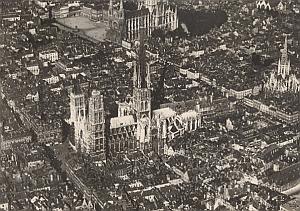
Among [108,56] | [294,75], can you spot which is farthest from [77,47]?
[294,75]

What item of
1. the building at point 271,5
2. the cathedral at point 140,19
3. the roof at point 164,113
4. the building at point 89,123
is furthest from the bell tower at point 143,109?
the building at point 271,5

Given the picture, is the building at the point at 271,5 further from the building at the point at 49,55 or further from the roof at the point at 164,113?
the roof at the point at 164,113

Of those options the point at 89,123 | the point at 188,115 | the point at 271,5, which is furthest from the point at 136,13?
the point at 89,123

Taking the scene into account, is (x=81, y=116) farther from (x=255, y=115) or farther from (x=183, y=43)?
(x=183, y=43)

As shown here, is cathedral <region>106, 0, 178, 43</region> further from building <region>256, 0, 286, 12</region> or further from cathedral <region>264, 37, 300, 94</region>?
cathedral <region>264, 37, 300, 94</region>

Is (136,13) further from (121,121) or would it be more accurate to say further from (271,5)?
(121,121)

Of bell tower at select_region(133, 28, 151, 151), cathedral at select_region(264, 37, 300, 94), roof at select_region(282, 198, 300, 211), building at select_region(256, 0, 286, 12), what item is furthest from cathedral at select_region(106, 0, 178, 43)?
roof at select_region(282, 198, 300, 211)
